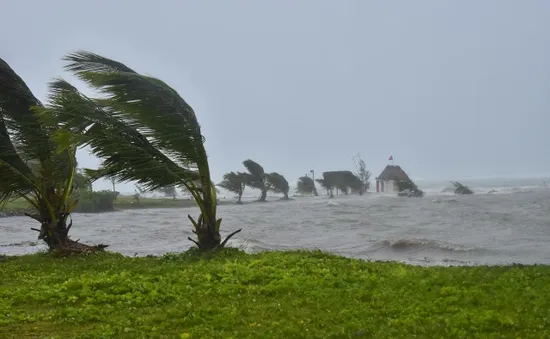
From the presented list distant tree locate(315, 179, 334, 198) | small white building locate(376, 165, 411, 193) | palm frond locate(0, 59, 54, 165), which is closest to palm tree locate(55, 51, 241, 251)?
palm frond locate(0, 59, 54, 165)

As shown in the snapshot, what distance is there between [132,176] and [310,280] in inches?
176

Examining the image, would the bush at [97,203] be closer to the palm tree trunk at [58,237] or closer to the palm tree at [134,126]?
the palm tree trunk at [58,237]

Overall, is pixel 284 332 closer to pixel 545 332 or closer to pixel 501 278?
pixel 545 332

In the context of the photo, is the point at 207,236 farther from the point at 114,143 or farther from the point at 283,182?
the point at 283,182

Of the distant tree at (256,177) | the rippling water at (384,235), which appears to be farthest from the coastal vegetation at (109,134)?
the distant tree at (256,177)

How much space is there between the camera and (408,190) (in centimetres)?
4038

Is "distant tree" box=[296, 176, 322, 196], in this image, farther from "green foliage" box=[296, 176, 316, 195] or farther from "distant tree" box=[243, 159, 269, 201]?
"distant tree" box=[243, 159, 269, 201]

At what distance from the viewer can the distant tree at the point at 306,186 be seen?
5006cm

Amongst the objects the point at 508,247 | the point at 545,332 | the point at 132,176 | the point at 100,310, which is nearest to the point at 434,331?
the point at 545,332

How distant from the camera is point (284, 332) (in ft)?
14.5

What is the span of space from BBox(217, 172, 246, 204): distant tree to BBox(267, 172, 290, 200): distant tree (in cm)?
311

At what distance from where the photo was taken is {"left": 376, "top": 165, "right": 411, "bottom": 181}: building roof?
42844mm

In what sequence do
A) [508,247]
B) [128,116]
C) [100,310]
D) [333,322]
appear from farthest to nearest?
[508,247] → [128,116] → [100,310] → [333,322]

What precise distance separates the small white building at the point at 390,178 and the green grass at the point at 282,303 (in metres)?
35.9
